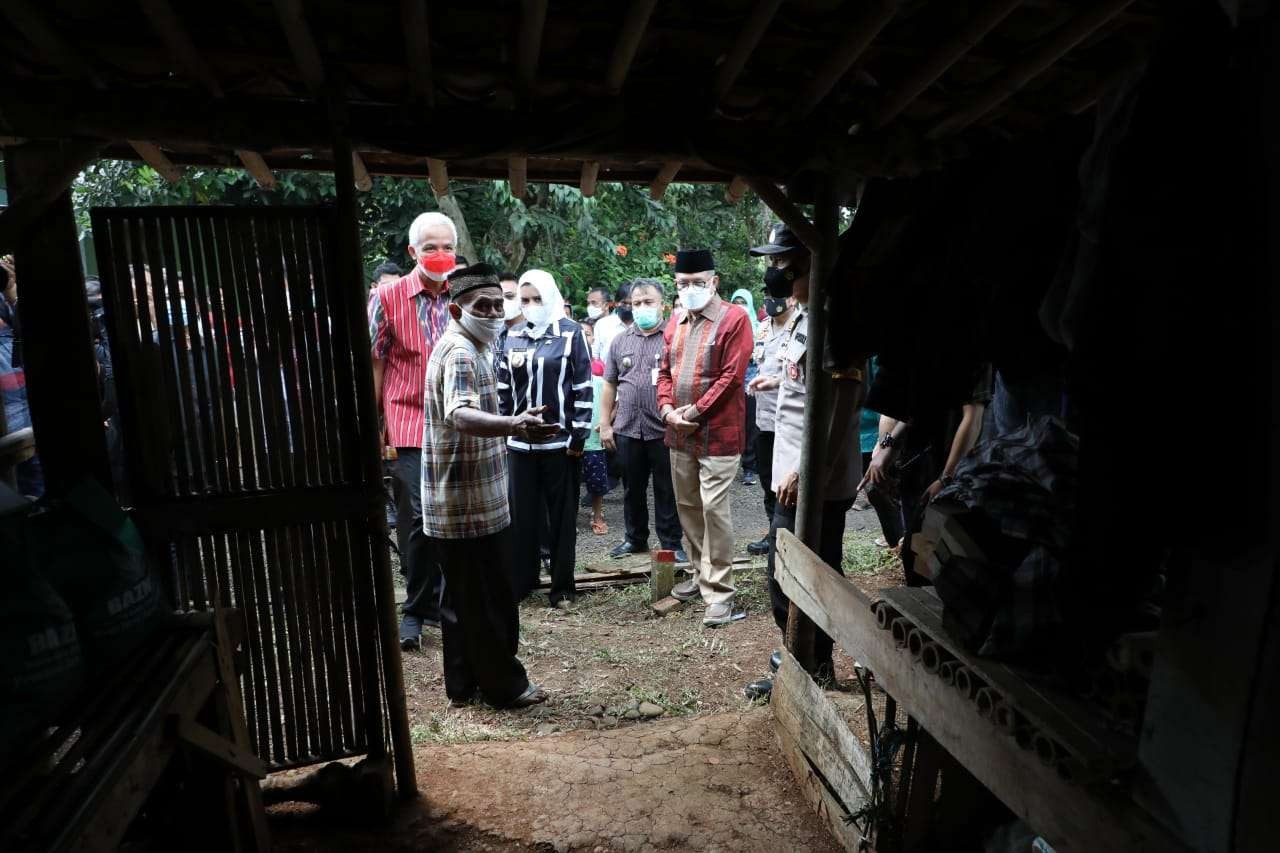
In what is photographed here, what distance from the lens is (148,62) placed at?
254 cm

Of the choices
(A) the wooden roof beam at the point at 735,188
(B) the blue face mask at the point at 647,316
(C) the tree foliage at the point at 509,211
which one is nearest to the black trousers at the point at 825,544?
(A) the wooden roof beam at the point at 735,188

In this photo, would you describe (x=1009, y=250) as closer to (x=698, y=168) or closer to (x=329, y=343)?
(x=698, y=168)

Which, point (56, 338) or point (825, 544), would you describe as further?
point (825, 544)

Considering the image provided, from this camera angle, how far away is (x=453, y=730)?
160 inches

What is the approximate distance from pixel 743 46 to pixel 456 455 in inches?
89.8

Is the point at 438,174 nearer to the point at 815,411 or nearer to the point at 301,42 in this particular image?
the point at 301,42

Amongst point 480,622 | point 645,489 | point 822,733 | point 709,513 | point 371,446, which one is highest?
point 371,446

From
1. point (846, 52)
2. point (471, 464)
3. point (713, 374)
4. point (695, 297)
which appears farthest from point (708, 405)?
point (846, 52)

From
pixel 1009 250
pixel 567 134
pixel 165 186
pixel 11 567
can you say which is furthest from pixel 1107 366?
pixel 165 186

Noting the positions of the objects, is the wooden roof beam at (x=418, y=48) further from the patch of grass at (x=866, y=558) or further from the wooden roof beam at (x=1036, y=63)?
the patch of grass at (x=866, y=558)

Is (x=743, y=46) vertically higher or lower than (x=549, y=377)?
higher

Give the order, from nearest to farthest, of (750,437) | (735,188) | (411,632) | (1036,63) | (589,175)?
Result: (1036,63), (589,175), (735,188), (411,632), (750,437)

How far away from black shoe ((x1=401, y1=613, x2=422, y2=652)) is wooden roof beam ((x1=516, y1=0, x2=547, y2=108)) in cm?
342

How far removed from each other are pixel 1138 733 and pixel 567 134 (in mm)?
2445
